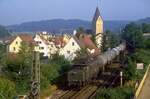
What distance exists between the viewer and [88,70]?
120 feet

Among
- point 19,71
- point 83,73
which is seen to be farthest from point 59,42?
point 19,71

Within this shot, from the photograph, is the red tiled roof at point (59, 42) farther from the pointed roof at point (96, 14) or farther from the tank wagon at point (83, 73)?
the pointed roof at point (96, 14)

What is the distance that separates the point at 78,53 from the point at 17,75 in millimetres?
30161

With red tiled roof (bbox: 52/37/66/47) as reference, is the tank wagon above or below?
below

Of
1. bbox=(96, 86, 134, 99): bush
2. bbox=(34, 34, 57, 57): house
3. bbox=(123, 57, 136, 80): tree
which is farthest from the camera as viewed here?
bbox=(34, 34, 57, 57): house

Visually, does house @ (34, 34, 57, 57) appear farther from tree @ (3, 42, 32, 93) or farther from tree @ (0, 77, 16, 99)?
tree @ (0, 77, 16, 99)

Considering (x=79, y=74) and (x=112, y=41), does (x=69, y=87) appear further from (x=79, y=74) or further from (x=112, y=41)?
(x=112, y=41)

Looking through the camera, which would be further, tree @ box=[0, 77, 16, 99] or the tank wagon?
the tank wagon

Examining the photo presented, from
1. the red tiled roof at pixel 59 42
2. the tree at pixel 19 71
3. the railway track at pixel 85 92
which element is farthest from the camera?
the red tiled roof at pixel 59 42

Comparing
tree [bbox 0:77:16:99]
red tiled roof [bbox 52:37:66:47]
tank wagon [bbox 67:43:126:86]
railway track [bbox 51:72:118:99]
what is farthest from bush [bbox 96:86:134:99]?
red tiled roof [bbox 52:37:66:47]

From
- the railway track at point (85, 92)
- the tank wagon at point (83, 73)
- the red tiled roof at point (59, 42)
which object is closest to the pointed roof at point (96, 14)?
the red tiled roof at point (59, 42)

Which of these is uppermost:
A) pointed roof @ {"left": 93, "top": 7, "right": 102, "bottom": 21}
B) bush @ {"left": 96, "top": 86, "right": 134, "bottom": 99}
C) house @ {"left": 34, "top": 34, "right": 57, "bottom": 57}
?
pointed roof @ {"left": 93, "top": 7, "right": 102, "bottom": 21}

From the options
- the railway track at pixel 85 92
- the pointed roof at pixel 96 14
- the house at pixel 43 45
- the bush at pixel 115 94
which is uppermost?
the pointed roof at pixel 96 14

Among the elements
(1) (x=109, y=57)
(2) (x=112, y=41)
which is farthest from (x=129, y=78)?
(2) (x=112, y=41)
